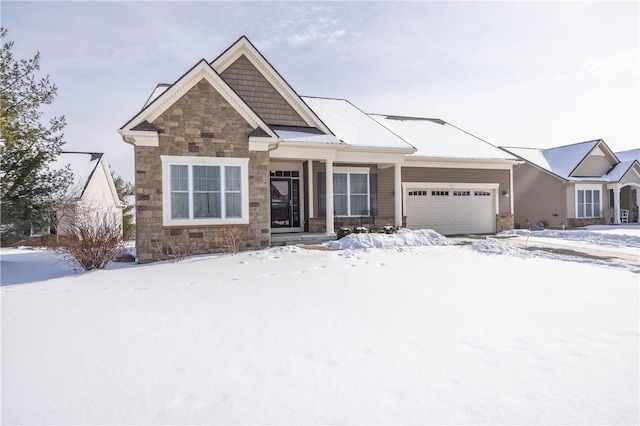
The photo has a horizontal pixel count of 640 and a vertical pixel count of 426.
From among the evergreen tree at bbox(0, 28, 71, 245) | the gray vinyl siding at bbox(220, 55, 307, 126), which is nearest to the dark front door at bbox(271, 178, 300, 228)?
the gray vinyl siding at bbox(220, 55, 307, 126)

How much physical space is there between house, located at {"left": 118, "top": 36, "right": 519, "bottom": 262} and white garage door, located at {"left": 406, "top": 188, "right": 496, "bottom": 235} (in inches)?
2.0

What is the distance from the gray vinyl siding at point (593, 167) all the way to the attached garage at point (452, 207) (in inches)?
335

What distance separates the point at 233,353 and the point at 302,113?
37.9 ft

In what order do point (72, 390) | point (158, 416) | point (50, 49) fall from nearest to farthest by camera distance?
1. point (158, 416)
2. point (72, 390)
3. point (50, 49)

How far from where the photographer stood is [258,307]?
5367 millimetres

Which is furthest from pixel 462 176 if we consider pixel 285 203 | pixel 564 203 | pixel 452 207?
pixel 564 203

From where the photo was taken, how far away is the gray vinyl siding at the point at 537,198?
Answer: 2220 cm

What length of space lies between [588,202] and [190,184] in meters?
23.6

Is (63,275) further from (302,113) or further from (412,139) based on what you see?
(412,139)

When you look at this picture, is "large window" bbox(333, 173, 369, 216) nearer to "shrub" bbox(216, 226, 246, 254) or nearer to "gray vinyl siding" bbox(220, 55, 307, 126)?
"gray vinyl siding" bbox(220, 55, 307, 126)

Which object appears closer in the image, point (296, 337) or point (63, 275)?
point (296, 337)

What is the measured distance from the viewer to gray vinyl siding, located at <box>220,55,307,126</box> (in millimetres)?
13479

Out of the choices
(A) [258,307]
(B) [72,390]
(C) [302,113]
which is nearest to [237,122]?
(C) [302,113]

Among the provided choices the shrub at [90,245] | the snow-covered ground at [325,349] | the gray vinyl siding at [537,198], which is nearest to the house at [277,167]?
the shrub at [90,245]
